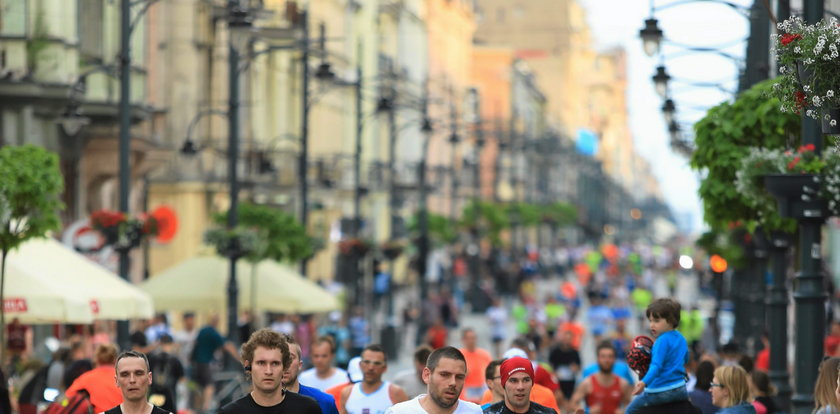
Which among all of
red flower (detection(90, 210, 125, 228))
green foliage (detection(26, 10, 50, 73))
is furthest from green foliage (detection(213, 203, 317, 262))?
red flower (detection(90, 210, 125, 228))

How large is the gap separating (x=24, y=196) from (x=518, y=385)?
8.30 m

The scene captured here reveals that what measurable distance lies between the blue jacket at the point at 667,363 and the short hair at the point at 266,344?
312 cm

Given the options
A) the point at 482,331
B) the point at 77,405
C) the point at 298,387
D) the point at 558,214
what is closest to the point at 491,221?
the point at 482,331

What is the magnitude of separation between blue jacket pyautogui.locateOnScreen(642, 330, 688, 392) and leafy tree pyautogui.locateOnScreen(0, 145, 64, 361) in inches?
283

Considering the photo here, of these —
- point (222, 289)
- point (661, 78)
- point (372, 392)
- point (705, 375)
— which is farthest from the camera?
point (222, 289)

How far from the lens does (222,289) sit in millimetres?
28234

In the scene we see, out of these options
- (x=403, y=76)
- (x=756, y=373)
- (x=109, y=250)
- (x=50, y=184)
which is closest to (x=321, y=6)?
(x=403, y=76)

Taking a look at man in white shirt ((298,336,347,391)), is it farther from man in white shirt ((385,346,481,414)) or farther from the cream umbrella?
man in white shirt ((385,346,481,414))

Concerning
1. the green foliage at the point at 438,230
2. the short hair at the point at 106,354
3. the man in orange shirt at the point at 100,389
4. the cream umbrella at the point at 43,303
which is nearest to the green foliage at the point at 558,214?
the green foliage at the point at 438,230

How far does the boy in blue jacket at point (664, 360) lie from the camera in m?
11.3

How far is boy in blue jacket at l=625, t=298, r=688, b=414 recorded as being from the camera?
37.1ft

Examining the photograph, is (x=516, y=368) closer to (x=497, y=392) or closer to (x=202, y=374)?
(x=497, y=392)

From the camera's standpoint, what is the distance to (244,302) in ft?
96.2

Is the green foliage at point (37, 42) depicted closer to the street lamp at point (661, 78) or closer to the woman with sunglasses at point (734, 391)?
the street lamp at point (661, 78)
